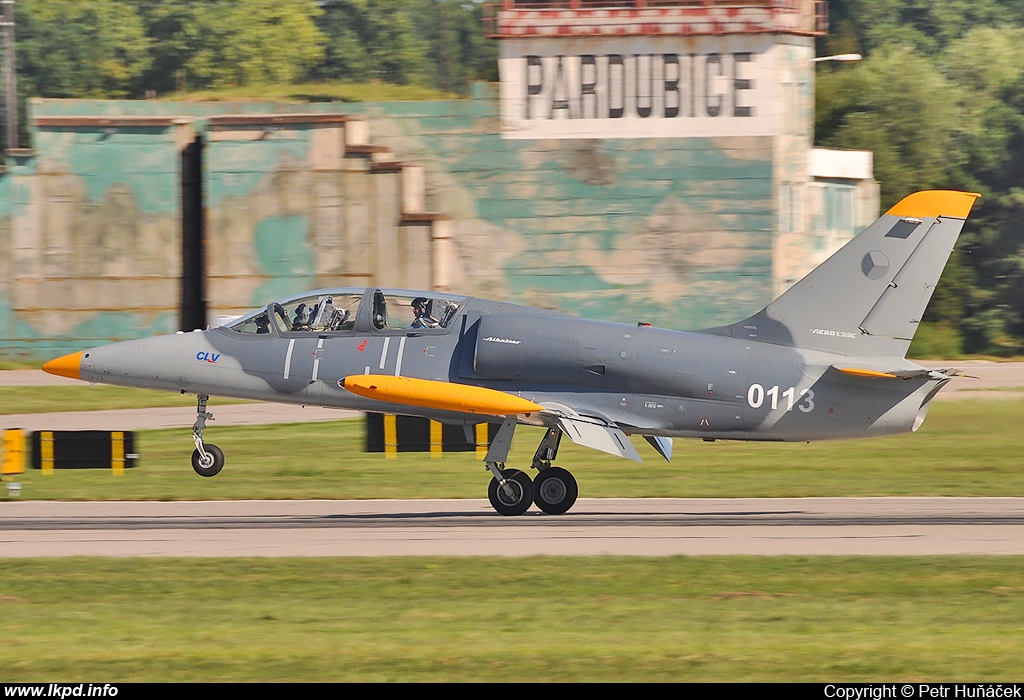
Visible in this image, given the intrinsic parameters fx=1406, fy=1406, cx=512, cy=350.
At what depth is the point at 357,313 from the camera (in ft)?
63.2

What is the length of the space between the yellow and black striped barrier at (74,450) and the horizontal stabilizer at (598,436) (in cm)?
874

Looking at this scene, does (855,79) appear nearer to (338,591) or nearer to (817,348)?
(817,348)

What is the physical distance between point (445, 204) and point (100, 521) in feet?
90.8

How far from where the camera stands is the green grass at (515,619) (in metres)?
10.6

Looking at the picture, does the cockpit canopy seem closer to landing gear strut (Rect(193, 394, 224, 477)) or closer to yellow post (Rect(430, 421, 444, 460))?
landing gear strut (Rect(193, 394, 224, 477))

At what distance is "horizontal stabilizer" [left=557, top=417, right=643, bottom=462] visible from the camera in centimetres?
1808

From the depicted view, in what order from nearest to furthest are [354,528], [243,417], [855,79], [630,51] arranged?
[354,528]
[243,417]
[630,51]
[855,79]

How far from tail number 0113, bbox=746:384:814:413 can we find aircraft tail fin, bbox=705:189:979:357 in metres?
0.66

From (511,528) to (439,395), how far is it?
6.29ft

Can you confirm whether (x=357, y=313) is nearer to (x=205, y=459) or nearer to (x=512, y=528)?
(x=205, y=459)

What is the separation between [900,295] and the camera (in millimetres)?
18125

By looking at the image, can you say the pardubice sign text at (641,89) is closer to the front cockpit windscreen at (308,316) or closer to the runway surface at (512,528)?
the runway surface at (512,528)

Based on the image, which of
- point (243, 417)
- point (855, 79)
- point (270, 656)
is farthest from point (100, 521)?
point (855, 79)

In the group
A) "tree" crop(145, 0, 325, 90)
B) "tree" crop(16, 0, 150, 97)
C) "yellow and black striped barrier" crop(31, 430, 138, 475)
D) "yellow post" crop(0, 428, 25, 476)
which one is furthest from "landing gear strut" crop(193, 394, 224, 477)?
"tree" crop(145, 0, 325, 90)
